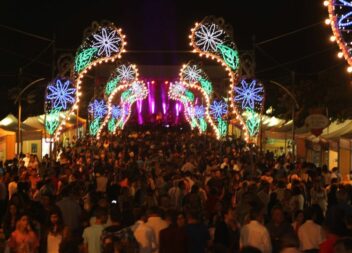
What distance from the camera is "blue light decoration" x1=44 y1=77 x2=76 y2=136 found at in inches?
1032

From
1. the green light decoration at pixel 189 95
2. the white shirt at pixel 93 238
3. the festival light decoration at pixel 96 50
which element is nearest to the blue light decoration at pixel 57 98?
the festival light decoration at pixel 96 50

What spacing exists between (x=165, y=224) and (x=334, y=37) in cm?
701

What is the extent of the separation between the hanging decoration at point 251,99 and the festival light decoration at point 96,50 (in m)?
4.54

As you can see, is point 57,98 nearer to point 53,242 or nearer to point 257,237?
point 53,242

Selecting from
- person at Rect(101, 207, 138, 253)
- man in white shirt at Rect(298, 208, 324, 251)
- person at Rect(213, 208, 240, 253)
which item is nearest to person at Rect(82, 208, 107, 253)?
person at Rect(101, 207, 138, 253)

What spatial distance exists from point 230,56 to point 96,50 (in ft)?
15.9

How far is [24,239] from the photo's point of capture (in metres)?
10.5

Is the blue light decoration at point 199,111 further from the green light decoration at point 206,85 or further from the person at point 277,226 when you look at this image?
the person at point 277,226

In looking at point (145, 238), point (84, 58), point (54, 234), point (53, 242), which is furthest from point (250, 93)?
point (53, 242)

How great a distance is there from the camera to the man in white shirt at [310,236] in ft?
35.9

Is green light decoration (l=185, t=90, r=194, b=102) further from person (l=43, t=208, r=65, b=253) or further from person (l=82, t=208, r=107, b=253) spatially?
person (l=82, t=208, r=107, b=253)

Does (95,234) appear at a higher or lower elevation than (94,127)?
lower

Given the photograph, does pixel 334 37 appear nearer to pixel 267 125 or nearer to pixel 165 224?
pixel 165 224

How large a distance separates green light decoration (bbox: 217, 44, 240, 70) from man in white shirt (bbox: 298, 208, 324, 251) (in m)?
18.1
